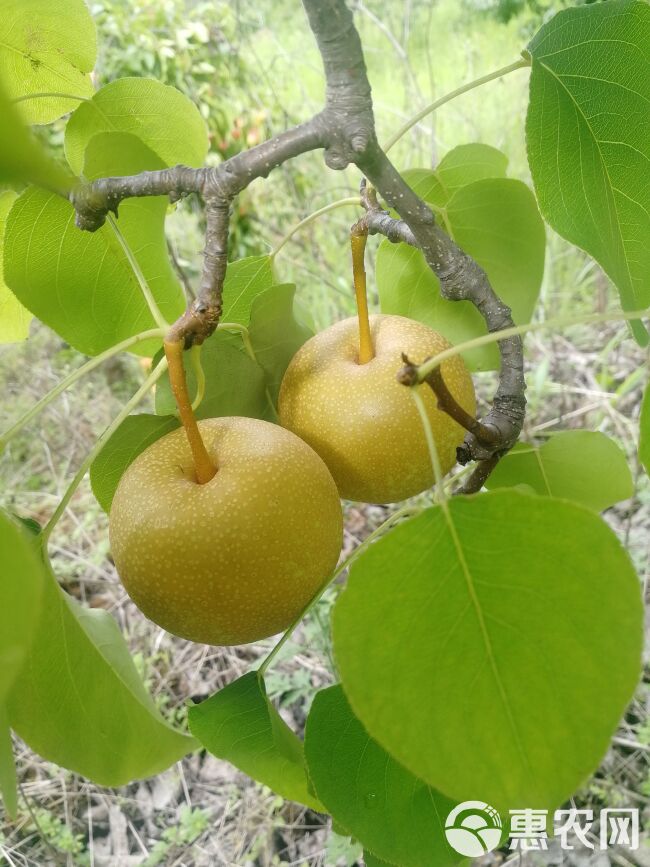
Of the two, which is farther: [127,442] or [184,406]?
[127,442]

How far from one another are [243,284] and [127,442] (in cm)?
16

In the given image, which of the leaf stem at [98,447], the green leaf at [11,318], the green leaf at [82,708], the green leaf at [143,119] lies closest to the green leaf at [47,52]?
the green leaf at [143,119]

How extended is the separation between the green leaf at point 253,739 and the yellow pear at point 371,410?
6.0 inches

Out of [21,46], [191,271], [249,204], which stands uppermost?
[21,46]

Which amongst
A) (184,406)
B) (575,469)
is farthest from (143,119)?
(575,469)

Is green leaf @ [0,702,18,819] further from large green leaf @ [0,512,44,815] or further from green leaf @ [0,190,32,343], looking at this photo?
green leaf @ [0,190,32,343]

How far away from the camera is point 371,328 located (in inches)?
19.3

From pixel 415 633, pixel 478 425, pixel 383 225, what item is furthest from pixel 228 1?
pixel 415 633

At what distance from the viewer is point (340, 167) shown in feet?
1.21

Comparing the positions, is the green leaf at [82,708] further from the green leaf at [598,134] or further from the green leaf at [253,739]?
the green leaf at [598,134]

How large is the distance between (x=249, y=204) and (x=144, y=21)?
26.5 inches

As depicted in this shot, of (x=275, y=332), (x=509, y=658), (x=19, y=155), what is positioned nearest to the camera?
(x=19, y=155)

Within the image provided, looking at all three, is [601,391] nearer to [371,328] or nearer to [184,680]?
[184,680]

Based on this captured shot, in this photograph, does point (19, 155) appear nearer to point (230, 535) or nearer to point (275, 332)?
point (230, 535)
